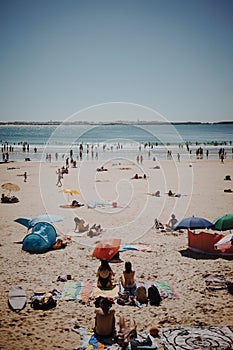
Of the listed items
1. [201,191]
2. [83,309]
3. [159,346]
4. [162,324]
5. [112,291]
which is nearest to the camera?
[159,346]

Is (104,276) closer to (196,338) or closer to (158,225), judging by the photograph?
(196,338)

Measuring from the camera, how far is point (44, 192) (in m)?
25.0

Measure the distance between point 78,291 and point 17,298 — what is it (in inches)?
59.0

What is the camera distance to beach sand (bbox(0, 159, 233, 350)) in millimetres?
7766

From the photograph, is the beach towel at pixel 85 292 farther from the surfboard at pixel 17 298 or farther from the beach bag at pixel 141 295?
the surfboard at pixel 17 298

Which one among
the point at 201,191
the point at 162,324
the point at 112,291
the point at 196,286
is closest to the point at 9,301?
the point at 112,291

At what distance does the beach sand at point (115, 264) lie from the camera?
777 centimetres

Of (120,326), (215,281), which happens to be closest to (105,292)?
(120,326)

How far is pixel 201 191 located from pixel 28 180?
14406mm

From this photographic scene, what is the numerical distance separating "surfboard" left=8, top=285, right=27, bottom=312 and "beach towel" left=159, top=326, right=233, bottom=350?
3.32 m

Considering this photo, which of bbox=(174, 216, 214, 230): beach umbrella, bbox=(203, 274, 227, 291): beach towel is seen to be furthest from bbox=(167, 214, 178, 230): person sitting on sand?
bbox=(203, 274, 227, 291): beach towel

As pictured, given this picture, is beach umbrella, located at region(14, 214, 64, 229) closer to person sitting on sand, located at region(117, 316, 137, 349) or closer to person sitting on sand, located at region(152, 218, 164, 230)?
person sitting on sand, located at region(152, 218, 164, 230)

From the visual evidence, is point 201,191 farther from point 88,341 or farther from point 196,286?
point 88,341

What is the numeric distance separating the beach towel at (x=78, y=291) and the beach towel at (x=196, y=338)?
2.36 meters
